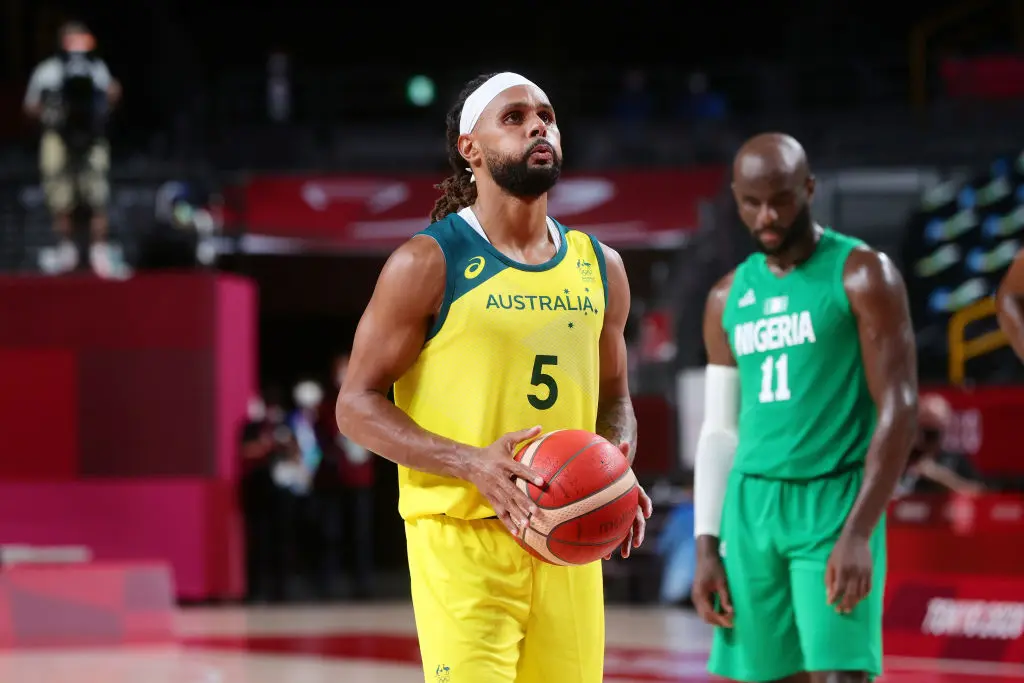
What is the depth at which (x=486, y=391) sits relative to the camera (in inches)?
136

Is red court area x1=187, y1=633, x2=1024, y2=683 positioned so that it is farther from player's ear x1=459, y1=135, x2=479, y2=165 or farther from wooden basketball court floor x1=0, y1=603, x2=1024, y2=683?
player's ear x1=459, y1=135, x2=479, y2=165

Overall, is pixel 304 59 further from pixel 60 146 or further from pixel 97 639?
pixel 97 639

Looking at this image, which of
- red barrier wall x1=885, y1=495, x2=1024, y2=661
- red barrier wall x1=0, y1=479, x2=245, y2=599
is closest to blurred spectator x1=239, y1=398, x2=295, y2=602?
red barrier wall x1=0, y1=479, x2=245, y2=599

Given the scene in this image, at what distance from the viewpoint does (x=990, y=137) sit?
17016 millimetres

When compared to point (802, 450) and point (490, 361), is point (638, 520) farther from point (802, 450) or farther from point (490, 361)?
point (802, 450)

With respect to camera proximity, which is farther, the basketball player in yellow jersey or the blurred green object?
the blurred green object

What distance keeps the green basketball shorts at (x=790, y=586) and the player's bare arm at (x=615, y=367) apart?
2.62 ft

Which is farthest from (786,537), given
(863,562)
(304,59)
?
(304,59)

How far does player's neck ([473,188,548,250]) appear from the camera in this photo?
3586mm

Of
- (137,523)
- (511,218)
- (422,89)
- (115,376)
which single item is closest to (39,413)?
(115,376)

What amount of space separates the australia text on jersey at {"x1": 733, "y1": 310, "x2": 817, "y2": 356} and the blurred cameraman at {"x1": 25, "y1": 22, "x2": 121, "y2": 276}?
365 inches

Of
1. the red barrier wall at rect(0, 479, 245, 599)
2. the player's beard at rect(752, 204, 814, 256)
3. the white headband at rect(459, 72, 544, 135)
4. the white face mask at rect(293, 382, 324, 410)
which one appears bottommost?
the red barrier wall at rect(0, 479, 245, 599)

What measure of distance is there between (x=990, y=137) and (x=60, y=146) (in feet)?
32.4

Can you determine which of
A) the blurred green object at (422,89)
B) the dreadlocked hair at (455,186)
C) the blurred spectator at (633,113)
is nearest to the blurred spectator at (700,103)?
the blurred spectator at (633,113)
